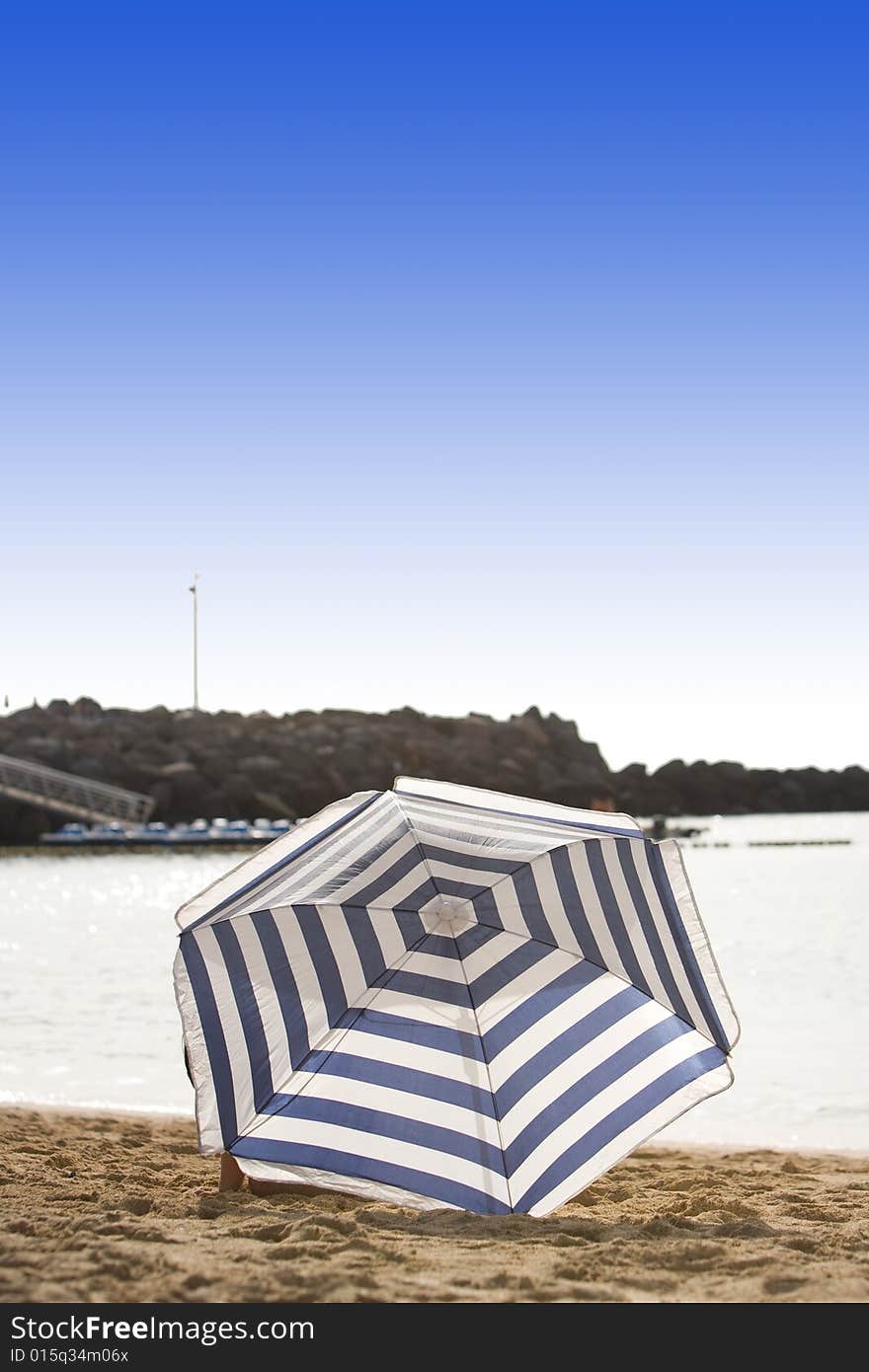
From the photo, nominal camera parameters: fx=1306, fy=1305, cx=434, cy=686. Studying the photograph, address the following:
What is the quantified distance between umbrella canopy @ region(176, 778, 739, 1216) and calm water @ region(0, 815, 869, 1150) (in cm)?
437

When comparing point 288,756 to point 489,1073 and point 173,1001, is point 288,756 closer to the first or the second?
point 173,1001

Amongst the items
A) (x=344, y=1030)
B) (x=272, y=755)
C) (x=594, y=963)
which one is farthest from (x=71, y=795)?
(x=594, y=963)

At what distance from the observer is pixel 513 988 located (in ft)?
14.1

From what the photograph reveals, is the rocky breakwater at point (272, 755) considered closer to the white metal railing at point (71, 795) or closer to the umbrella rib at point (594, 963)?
the white metal railing at point (71, 795)

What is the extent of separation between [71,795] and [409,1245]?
50113mm

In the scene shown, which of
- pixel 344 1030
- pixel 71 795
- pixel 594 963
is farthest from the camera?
pixel 71 795

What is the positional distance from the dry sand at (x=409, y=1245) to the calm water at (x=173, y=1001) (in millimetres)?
3387

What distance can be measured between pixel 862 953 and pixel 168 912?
48.9 ft

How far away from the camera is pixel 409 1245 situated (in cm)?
406

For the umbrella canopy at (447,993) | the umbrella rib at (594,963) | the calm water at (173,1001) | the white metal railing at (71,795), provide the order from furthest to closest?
1. the white metal railing at (71,795)
2. the calm water at (173,1001)
3. the umbrella rib at (594,963)
4. the umbrella canopy at (447,993)

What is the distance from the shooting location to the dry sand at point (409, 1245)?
3525 mm

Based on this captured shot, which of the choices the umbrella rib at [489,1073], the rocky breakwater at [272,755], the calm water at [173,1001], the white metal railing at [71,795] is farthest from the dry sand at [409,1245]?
the rocky breakwater at [272,755]

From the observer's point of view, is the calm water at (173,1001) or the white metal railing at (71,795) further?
the white metal railing at (71,795)
